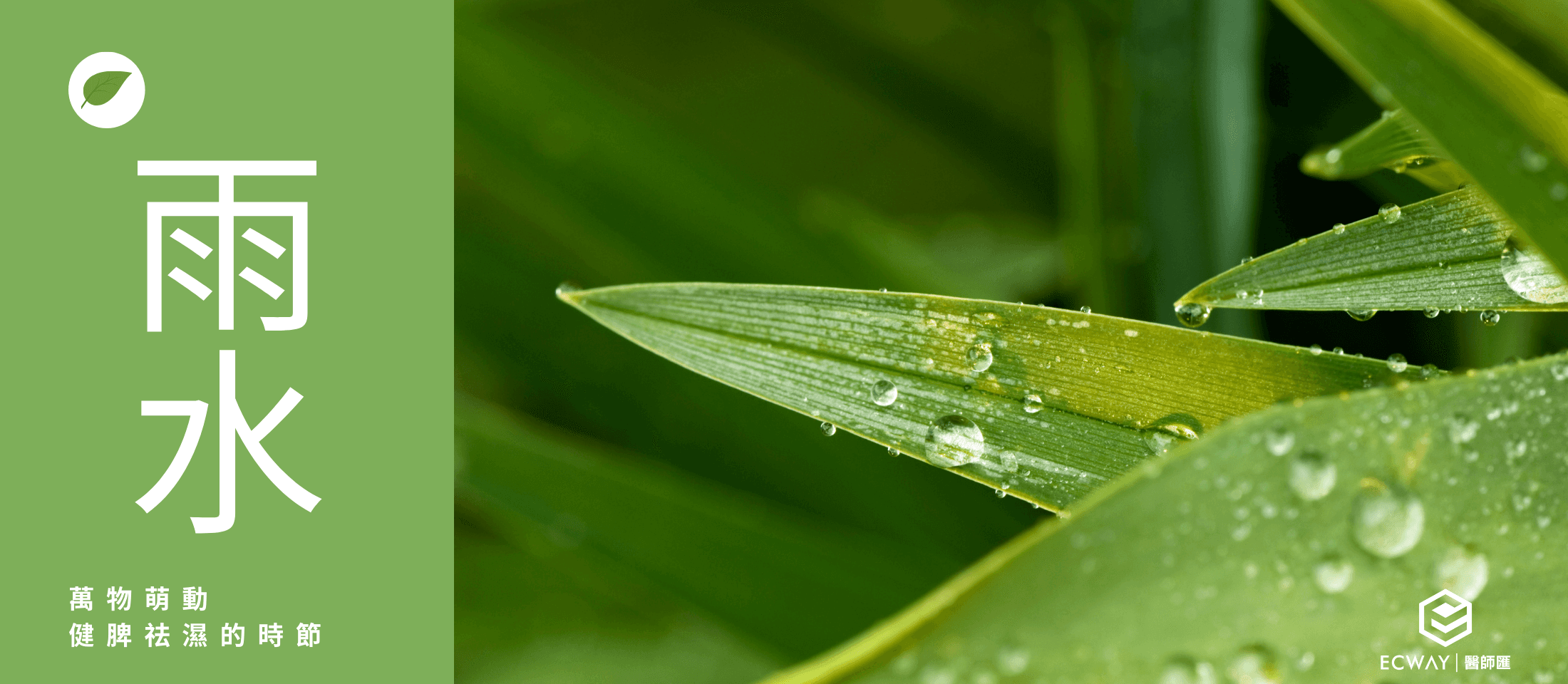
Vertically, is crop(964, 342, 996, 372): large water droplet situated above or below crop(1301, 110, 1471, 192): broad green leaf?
below
